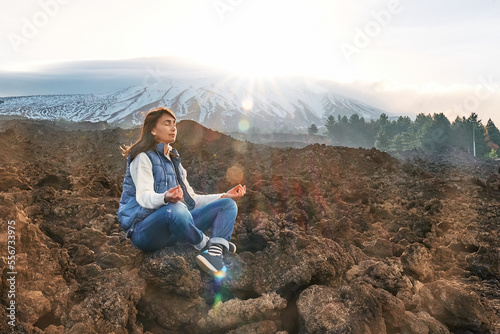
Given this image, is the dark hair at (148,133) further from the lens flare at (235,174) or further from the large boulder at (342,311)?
the lens flare at (235,174)

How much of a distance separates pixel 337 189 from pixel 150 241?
15.0ft

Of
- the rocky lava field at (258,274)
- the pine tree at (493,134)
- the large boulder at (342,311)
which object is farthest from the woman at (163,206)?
the pine tree at (493,134)

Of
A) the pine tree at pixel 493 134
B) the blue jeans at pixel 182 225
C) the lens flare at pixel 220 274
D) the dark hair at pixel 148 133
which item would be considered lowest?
the lens flare at pixel 220 274

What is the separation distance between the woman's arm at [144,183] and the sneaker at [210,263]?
596 mm

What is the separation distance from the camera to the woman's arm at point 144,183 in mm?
3013

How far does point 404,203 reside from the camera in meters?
6.93

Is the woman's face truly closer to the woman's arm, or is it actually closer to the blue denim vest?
the blue denim vest

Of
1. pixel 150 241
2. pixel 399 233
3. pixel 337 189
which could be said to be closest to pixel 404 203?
pixel 337 189

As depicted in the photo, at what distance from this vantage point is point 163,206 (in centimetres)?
311

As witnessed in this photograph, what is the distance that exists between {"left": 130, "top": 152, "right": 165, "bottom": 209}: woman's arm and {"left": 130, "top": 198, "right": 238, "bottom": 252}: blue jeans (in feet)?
0.40

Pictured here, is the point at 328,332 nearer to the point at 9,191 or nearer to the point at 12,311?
the point at 12,311

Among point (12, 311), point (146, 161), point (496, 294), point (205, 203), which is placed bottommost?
point (12, 311)

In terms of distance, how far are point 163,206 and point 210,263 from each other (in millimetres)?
637

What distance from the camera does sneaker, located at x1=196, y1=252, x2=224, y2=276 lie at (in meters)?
3.14
